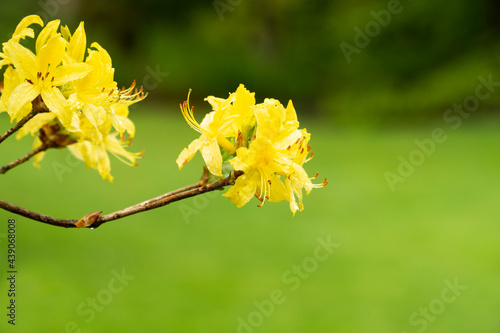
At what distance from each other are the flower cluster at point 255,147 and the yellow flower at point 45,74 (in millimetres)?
163

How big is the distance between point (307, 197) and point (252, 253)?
5.04 ft

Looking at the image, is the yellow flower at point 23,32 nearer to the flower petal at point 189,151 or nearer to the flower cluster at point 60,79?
the flower cluster at point 60,79

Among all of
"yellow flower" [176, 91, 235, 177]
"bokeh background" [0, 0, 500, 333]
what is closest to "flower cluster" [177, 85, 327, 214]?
"yellow flower" [176, 91, 235, 177]

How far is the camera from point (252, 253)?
3.53 m

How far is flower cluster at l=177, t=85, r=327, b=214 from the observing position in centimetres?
71

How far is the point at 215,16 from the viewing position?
9.48 metres

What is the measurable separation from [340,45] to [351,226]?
Result: 17.5 feet

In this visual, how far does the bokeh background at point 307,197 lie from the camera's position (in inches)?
109

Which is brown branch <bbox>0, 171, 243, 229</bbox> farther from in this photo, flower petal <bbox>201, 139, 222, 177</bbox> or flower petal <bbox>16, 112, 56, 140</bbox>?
flower petal <bbox>16, 112, 56, 140</bbox>

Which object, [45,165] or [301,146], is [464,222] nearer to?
[45,165]

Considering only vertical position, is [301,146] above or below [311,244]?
above

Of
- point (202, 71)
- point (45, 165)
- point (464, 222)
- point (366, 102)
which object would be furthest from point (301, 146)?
point (202, 71)

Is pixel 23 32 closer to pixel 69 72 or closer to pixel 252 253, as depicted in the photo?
pixel 69 72

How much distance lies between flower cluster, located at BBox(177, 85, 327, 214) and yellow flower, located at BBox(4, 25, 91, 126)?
0.53 feet
